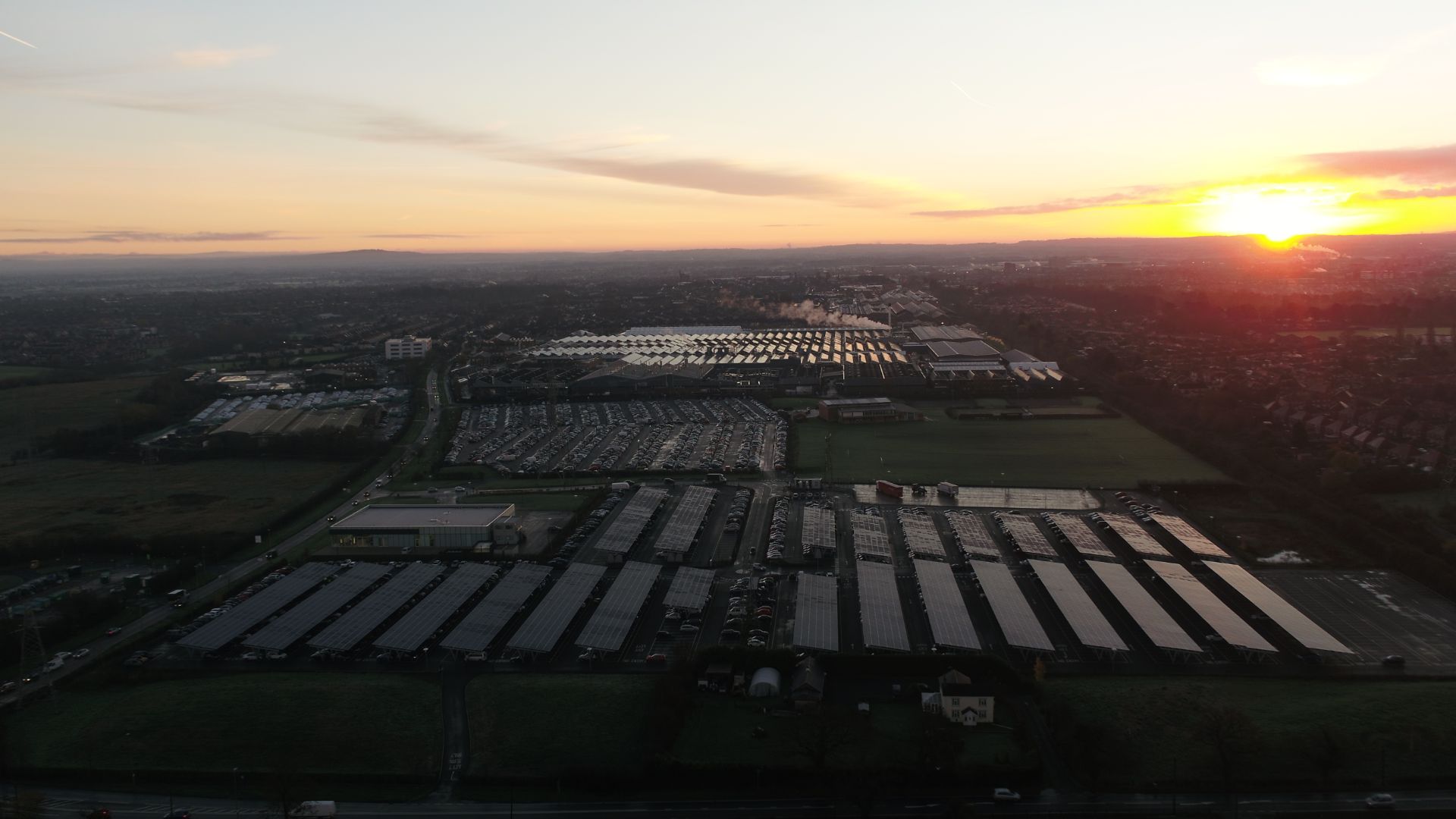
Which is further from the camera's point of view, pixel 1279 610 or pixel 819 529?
pixel 819 529

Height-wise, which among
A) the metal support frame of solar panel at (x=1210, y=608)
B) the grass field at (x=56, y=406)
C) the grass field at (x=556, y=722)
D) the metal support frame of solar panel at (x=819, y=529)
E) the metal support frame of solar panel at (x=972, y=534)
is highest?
the grass field at (x=56, y=406)

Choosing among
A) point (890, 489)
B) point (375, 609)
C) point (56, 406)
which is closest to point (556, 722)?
point (375, 609)

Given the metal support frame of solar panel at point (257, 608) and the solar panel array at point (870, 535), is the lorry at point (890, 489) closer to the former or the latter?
the solar panel array at point (870, 535)

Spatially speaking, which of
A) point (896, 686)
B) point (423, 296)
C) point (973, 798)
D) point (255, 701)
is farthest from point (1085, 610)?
point (423, 296)

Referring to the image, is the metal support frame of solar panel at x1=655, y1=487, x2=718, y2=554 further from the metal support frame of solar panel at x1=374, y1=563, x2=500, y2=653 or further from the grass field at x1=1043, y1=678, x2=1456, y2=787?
the grass field at x1=1043, y1=678, x2=1456, y2=787

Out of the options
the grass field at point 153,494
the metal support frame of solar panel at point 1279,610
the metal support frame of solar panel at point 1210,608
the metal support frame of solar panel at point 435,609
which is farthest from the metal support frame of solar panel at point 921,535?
the grass field at point 153,494

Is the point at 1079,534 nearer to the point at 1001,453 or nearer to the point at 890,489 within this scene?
the point at 890,489

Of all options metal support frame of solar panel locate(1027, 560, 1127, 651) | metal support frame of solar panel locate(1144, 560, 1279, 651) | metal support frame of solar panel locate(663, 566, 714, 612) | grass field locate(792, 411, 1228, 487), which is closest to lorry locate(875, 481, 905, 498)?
grass field locate(792, 411, 1228, 487)

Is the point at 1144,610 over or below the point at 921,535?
below
